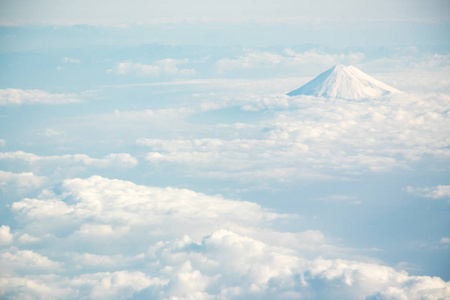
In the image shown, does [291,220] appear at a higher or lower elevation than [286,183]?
lower

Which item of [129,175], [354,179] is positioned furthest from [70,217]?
[354,179]

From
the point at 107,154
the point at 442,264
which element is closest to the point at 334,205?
the point at 442,264

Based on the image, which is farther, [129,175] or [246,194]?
[129,175]

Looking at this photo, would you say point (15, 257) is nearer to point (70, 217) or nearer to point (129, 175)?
point (70, 217)

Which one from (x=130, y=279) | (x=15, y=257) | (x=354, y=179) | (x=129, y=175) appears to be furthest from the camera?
(x=129, y=175)

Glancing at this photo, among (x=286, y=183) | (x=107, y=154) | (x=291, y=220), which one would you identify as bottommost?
(x=291, y=220)

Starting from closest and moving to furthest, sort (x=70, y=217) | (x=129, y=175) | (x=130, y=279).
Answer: (x=130, y=279) → (x=70, y=217) → (x=129, y=175)

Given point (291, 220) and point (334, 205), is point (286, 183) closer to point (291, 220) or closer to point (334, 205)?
point (334, 205)
